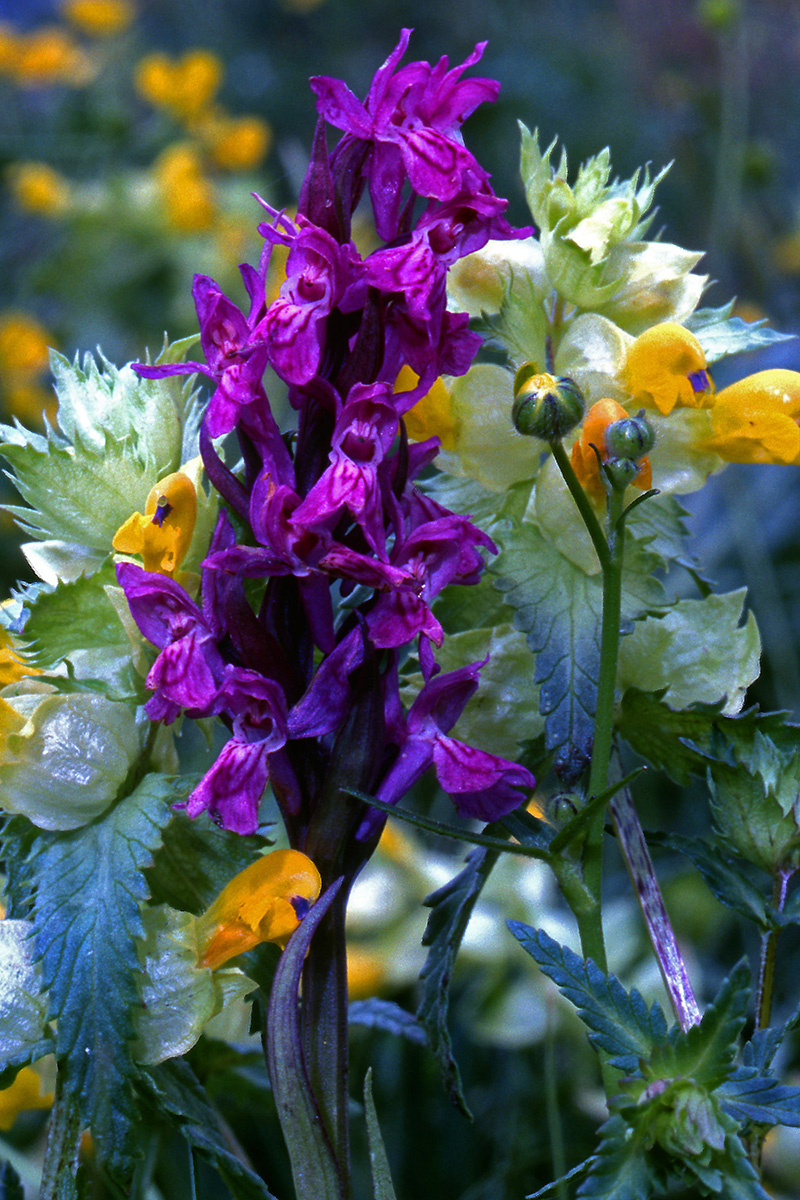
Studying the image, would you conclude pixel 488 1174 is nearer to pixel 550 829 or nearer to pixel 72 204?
pixel 550 829

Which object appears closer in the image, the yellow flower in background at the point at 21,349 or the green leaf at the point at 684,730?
the green leaf at the point at 684,730

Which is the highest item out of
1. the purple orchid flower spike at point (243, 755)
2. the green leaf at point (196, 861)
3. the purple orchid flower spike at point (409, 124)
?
the purple orchid flower spike at point (409, 124)

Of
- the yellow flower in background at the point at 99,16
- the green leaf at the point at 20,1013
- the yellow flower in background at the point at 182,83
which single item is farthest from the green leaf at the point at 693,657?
the yellow flower in background at the point at 99,16

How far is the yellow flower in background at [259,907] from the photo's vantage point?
1.06 feet

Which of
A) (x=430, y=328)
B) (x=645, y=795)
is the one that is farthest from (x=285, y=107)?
(x=430, y=328)

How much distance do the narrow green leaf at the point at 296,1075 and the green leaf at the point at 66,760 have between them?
9 centimetres

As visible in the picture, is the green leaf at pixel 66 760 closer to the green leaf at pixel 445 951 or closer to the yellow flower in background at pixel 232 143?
the green leaf at pixel 445 951

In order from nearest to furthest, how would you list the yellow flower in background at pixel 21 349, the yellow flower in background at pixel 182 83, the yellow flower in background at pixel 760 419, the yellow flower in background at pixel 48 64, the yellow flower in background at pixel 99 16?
the yellow flower in background at pixel 760 419
the yellow flower in background at pixel 21 349
the yellow flower in background at pixel 182 83
the yellow flower in background at pixel 48 64
the yellow flower in background at pixel 99 16

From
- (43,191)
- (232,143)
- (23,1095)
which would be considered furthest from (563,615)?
(232,143)

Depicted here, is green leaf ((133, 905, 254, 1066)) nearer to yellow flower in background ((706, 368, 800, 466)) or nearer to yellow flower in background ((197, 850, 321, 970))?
yellow flower in background ((197, 850, 321, 970))

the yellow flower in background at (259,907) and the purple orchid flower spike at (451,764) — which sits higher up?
the purple orchid flower spike at (451,764)

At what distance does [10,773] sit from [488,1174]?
50 centimetres

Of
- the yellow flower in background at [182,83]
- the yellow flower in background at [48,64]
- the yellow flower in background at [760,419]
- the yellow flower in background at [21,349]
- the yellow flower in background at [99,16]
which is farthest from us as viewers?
the yellow flower in background at [99,16]

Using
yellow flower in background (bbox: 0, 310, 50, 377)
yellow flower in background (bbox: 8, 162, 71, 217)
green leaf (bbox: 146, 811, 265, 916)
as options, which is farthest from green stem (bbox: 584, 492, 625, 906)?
yellow flower in background (bbox: 8, 162, 71, 217)
